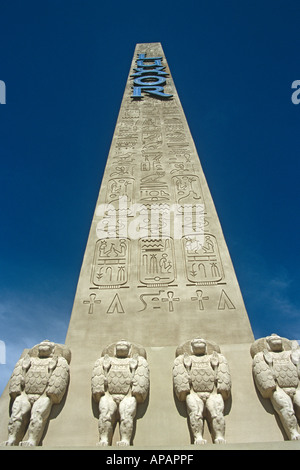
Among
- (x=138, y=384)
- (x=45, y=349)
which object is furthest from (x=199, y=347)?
(x=45, y=349)

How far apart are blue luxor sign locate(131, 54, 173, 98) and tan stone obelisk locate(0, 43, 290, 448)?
3086 millimetres

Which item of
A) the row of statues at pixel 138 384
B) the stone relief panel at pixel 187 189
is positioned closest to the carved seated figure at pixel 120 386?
the row of statues at pixel 138 384

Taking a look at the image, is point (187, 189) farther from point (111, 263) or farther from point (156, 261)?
point (111, 263)

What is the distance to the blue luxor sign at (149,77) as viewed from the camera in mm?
12469

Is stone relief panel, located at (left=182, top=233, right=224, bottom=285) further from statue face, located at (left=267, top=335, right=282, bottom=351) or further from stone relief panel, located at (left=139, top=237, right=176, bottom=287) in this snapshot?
statue face, located at (left=267, top=335, right=282, bottom=351)

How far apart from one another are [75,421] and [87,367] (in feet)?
2.46

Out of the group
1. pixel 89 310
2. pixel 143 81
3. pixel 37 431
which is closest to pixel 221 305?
pixel 89 310

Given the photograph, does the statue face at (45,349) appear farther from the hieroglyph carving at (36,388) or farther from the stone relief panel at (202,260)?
the stone relief panel at (202,260)

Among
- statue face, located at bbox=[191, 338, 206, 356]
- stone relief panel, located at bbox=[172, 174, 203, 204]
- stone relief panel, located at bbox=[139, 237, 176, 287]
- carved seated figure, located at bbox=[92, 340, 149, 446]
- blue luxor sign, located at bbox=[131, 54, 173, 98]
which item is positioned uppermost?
blue luxor sign, located at bbox=[131, 54, 173, 98]

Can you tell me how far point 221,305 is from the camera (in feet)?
19.8

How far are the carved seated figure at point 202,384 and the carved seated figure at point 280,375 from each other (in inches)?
16.9

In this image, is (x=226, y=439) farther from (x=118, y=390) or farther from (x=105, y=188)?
(x=105, y=188)

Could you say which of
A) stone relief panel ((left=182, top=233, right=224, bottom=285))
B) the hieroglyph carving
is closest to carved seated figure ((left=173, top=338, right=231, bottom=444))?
the hieroglyph carving

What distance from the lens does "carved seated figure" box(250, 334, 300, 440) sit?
14.2 ft
